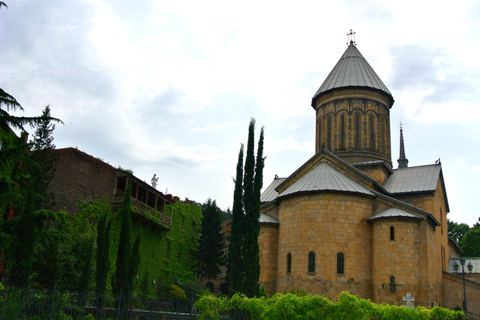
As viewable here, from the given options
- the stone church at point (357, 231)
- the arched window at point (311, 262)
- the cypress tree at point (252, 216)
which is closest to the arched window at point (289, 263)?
the stone church at point (357, 231)

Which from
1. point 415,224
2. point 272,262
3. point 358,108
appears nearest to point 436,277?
point 415,224

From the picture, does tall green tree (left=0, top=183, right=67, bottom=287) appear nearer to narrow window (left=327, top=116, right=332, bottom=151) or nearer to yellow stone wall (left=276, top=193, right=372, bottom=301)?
yellow stone wall (left=276, top=193, right=372, bottom=301)

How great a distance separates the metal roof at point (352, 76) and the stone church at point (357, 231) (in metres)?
2.95

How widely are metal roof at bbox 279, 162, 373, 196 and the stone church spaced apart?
5 centimetres

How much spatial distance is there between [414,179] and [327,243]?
782 centimetres

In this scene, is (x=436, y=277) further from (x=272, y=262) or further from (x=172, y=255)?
(x=172, y=255)

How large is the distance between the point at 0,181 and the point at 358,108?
19.6m

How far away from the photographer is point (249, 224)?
632 inches

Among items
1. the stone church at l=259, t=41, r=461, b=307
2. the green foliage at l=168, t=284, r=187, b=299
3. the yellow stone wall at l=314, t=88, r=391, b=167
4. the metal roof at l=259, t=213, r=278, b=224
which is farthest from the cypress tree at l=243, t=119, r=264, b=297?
the green foliage at l=168, t=284, r=187, b=299

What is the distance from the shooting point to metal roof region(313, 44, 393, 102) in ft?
84.4

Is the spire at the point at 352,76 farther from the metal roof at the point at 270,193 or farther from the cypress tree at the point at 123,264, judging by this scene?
the cypress tree at the point at 123,264

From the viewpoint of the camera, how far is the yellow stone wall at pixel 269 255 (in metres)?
20.7

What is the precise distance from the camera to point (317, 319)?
9.95 m

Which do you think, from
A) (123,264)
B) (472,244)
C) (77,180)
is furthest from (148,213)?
(472,244)
